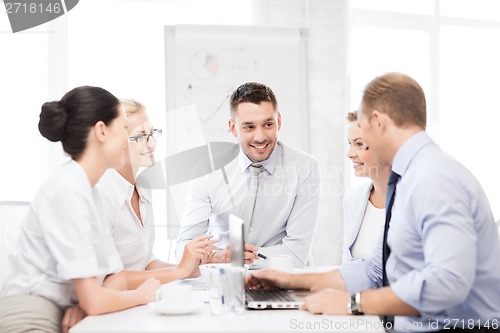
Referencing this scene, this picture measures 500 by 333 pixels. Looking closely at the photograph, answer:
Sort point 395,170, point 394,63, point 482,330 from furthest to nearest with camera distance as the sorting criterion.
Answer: point 394,63 → point 395,170 → point 482,330

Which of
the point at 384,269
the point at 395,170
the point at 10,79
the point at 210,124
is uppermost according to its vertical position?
the point at 10,79

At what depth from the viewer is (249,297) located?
1983mm

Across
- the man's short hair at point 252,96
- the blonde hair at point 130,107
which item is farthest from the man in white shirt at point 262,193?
the blonde hair at point 130,107

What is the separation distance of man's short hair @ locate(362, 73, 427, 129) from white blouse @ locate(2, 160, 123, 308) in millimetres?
938

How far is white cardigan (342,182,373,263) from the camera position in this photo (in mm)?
2740

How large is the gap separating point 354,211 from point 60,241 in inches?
55.7

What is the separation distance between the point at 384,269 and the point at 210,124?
2568mm

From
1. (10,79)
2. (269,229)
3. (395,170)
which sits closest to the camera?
(395,170)

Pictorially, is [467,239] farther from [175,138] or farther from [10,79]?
[10,79]

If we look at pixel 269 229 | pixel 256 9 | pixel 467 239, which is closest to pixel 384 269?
pixel 467 239

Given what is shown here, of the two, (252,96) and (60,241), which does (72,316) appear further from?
(252,96)

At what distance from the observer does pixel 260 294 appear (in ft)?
6.75

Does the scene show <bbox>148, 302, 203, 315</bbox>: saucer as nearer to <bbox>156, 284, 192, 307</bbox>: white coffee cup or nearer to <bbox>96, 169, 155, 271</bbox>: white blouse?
<bbox>156, 284, 192, 307</bbox>: white coffee cup

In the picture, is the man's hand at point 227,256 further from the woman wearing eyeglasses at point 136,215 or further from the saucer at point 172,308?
the saucer at point 172,308
